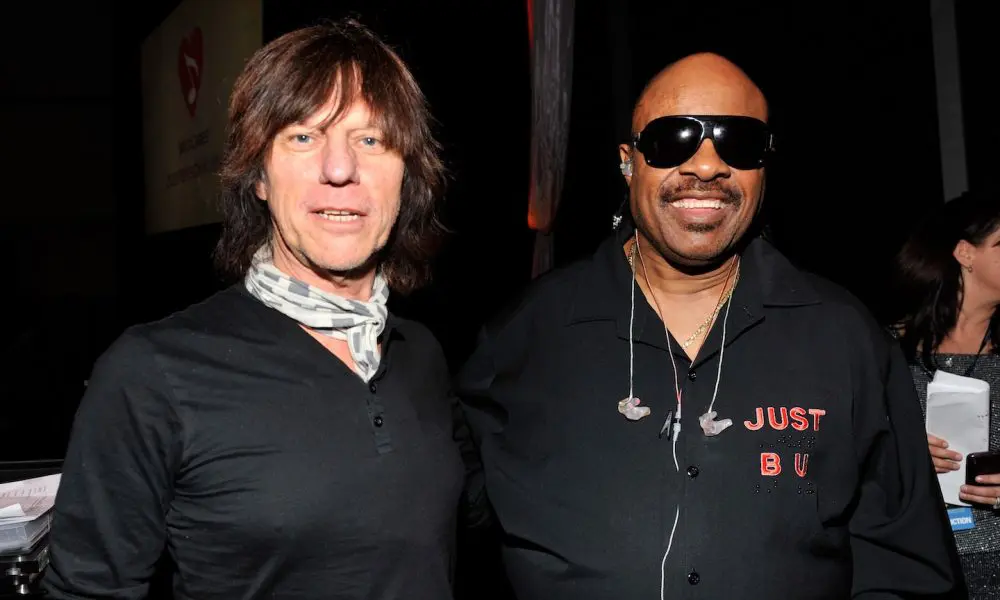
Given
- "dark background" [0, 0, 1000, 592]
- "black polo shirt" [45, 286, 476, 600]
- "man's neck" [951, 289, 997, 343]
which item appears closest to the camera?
"black polo shirt" [45, 286, 476, 600]

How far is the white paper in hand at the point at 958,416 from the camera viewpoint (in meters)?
2.51

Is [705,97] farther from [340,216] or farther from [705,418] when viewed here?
[340,216]

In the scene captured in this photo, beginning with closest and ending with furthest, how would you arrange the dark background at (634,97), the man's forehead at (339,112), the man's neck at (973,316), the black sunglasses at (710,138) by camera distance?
the man's forehead at (339,112)
the black sunglasses at (710,138)
the man's neck at (973,316)
the dark background at (634,97)

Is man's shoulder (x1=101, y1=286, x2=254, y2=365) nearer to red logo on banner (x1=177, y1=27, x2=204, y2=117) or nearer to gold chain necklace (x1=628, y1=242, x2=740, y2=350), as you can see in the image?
gold chain necklace (x1=628, y1=242, x2=740, y2=350)

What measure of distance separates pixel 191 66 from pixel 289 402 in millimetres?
4081

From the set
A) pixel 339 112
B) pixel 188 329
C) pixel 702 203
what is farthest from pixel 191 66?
pixel 702 203

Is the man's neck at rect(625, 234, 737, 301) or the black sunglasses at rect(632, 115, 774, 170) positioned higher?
the black sunglasses at rect(632, 115, 774, 170)

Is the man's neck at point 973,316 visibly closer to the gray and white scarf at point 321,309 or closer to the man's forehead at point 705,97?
the man's forehead at point 705,97

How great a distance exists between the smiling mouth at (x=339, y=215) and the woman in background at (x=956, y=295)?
1.96 m

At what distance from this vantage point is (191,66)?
5.01m

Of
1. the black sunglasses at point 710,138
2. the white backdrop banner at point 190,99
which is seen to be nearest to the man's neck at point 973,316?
the black sunglasses at point 710,138

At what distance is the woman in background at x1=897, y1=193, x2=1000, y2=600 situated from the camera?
111 inches

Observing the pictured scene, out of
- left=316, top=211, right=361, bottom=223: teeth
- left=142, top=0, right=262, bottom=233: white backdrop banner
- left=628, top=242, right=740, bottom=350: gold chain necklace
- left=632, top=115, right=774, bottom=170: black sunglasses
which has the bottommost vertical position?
left=628, top=242, right=740, bottom=350: gold chain necklace

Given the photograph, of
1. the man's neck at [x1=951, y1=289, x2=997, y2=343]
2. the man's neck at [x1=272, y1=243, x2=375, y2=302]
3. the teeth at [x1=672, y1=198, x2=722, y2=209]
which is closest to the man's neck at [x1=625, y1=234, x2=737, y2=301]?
the teeth at [x1=672, y1=198, x2=722, y2=209]
